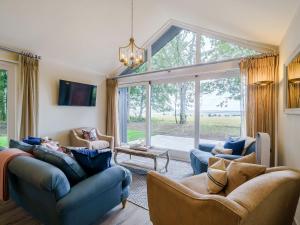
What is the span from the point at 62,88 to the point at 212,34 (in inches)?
151

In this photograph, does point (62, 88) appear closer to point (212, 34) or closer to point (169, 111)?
point (169, 111)

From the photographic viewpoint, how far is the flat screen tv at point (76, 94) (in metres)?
4.51

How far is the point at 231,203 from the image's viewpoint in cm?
101

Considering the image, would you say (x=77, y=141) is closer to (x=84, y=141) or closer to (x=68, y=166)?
(x=84, y=141)

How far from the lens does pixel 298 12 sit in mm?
2096

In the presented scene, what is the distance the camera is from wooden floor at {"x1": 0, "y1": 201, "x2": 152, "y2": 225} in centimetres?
201

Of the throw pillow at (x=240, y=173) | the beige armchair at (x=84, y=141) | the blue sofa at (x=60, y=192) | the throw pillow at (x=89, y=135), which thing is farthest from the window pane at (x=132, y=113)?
the throw pillow at (x=240, y=173)

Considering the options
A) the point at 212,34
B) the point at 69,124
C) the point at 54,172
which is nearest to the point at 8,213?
the point at 54,172

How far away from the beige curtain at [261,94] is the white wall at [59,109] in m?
4.06

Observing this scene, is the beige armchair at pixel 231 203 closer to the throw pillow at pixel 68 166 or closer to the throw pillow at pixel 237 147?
the throw pillow at pixel 68 166

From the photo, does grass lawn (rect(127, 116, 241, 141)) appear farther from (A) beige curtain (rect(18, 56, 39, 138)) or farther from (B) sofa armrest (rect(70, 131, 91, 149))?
(A) beige curtain (rect(18, 56, 39, 138))

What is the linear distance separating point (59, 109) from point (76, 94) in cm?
58

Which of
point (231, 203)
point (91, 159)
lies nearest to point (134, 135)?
point (91, 159)

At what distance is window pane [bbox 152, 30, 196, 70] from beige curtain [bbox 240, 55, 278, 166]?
1.33 m
